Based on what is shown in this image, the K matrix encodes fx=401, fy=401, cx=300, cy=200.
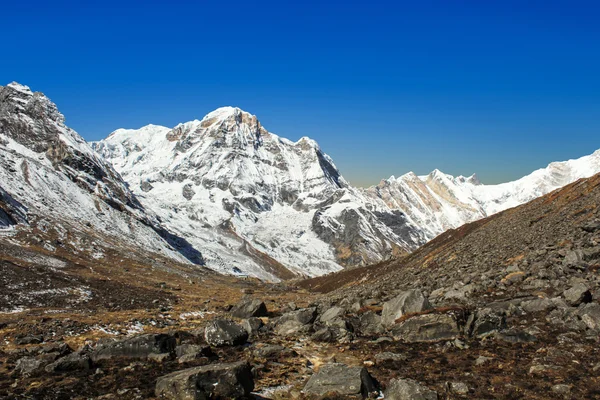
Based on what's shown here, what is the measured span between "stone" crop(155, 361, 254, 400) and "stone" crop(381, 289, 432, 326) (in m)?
11.2

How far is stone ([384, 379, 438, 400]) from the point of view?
42.9ft

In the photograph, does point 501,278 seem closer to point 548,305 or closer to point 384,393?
point 548,305

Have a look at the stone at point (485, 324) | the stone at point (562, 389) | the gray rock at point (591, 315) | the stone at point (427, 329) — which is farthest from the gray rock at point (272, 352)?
the gray rock at point (591, 315)

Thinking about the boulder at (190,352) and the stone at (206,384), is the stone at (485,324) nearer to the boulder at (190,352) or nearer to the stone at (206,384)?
the stone at (206,384)

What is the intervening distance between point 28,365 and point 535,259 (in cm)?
3100

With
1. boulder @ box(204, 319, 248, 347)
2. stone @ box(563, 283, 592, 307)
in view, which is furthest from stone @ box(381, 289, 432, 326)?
boulder @ box(204, 319, 248, 347)

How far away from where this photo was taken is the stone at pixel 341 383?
1416cm

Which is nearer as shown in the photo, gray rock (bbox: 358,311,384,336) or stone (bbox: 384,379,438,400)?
stone (bbox: 384,379,438,400)

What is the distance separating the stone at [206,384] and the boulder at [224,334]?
7.48 metres

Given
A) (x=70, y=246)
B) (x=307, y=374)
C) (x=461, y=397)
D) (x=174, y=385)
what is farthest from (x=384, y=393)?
(x=70, y=246)

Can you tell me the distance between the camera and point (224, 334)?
72.7 feet

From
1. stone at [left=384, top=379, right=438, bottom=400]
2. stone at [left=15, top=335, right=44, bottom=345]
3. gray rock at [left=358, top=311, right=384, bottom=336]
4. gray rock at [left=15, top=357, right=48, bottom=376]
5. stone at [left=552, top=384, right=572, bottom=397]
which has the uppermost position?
stone at [left=15, top=335, right=44, bottom=345]

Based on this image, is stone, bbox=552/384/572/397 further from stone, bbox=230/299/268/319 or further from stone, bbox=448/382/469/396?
stone, bbox=230/299/268/319

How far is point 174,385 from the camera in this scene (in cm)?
1394
